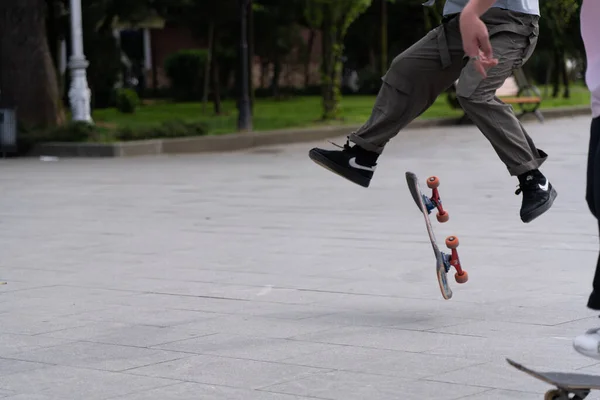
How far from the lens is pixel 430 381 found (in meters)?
4.90

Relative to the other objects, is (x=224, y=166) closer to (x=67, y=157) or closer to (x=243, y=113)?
(x=67, y=157)

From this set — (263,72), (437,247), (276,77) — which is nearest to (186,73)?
(276,77)

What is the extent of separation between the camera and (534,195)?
5.92 metres

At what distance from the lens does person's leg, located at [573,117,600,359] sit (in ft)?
12.8

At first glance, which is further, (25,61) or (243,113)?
(243,113)

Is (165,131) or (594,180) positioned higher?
(594,180)

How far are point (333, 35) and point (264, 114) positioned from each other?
566 centimetres


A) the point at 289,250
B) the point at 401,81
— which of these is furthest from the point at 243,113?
the point at 401,81

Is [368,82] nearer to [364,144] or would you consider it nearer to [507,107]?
[364,144]

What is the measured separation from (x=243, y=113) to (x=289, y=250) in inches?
555

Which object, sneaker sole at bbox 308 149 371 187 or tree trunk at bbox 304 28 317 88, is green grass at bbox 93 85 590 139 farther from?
sneaker sole at bbox 308 149 371 187

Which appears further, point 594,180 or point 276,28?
point 276,28

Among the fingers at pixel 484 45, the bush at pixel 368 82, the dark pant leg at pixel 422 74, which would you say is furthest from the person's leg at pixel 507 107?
the bush at pixel 368 82

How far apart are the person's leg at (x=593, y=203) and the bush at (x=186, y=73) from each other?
34.6 m
